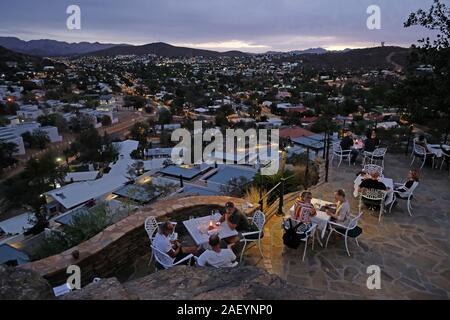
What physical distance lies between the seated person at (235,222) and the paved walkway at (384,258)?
0.35m

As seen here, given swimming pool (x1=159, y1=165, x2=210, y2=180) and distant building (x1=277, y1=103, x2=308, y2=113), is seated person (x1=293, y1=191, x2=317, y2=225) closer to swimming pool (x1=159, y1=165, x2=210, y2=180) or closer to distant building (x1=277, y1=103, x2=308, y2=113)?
swimming pool (x1=159, y1=165, x2=210, y2=180)

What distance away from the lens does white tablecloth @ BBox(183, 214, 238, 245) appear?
421 centimetres

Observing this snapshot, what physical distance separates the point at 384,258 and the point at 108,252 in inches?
144

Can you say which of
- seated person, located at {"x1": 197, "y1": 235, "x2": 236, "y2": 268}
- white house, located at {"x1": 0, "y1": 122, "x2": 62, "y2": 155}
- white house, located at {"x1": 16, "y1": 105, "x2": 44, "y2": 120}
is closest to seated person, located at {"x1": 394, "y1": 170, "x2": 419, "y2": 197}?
seated person, located at {"x1": 197, "y1": 235, "x2": 236, "y2": 268}

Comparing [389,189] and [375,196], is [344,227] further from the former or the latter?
[389,189]

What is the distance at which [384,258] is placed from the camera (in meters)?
4.29

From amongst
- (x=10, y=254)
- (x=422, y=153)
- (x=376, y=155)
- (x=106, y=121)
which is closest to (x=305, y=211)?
(x=376, y=155)

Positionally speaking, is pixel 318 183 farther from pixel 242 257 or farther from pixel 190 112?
pixel 190 112

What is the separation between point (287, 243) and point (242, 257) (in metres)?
0.66

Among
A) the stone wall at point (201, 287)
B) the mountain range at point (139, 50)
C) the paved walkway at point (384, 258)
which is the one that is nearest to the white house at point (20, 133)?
the paved walkway at point (384, 258)

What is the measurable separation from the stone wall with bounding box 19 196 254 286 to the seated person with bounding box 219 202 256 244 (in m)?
0.94

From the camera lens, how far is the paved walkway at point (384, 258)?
3.70 m

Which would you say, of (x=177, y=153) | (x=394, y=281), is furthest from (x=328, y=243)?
(x=177, y=153)

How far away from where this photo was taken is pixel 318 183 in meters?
7.07
